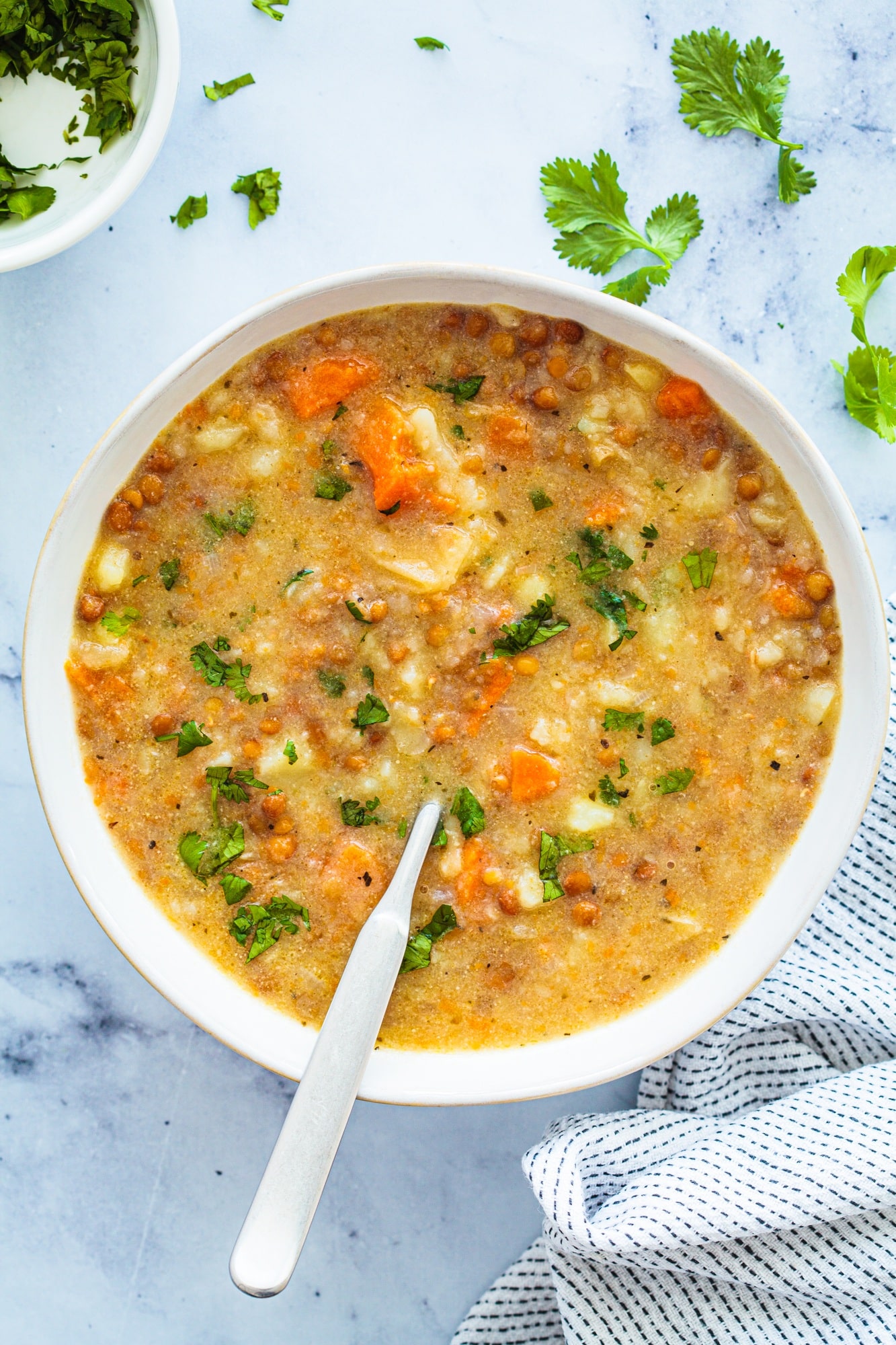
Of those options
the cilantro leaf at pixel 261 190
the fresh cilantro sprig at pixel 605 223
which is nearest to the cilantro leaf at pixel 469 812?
the fresh cilantro sprig at pixel 605 223

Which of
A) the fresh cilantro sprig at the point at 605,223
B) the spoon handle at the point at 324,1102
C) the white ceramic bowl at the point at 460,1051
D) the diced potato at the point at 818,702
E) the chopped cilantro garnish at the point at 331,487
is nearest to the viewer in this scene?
the spoon handle at the point at 324,1102

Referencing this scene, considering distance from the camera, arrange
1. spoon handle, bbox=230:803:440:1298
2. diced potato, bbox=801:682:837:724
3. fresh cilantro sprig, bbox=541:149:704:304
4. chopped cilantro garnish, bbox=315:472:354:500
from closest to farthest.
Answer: spoon handle, bbox=230:803:440:1298, chopped cilantro garnish, bbox=315:472:354:500, diced potato, bbox=801:682:837:724, fresh cilantro sprig, bbox=541:149:704:304

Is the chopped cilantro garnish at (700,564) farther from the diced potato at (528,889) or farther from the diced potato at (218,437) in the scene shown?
the diced potato at (218,437)

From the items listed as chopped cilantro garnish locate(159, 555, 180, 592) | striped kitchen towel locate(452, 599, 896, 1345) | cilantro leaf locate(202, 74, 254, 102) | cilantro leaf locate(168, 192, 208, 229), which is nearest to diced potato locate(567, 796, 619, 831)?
striped kitchen towel locate(452, 599, 896, 1345)

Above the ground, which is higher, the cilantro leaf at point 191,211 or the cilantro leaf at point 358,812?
the cilantro leaf at point 191,211

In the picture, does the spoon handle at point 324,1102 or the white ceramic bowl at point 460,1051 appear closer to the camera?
the spoon handle at point 324,1102

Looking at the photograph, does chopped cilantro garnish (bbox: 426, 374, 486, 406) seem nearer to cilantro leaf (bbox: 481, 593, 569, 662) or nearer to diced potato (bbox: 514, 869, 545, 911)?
cilantro leaf (bbox: 481, 593, 569, 662)
